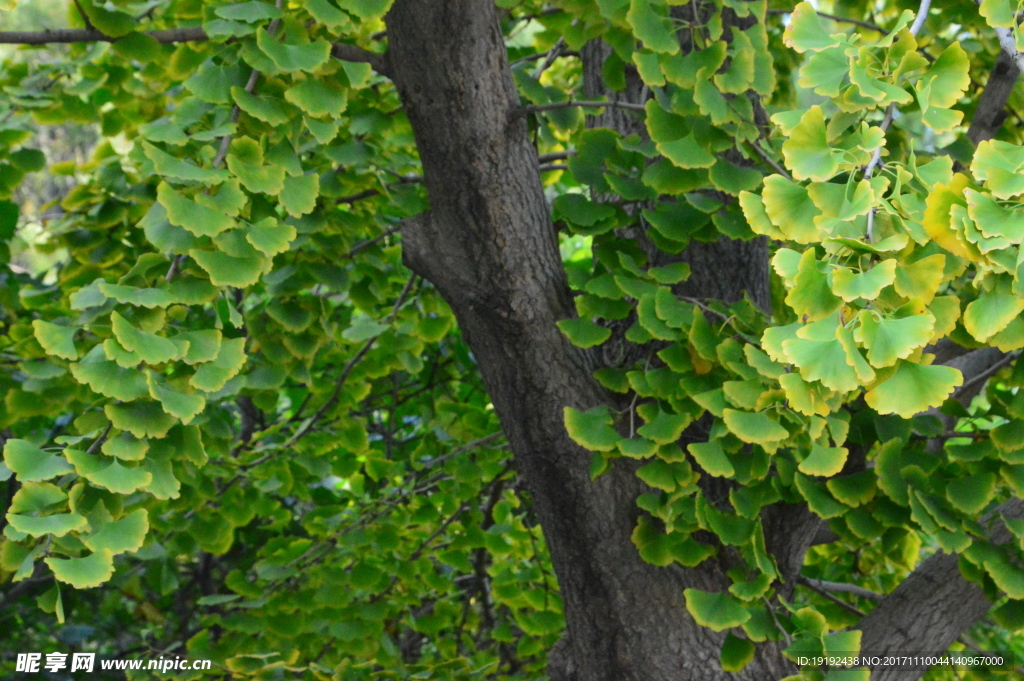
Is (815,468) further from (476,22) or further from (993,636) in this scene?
(993,636)

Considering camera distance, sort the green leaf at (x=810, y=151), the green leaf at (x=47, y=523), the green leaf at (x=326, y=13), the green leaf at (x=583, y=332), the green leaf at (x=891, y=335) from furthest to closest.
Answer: the green leaf at (x=583, y=332)
the green leaf at (x=326, y=13)
the green leaf at (x=47, y=523)
the green leaf at (x=810, y=151)
the green leaf at (x=891, y=335)

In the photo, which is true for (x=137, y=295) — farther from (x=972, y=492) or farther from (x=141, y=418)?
(x=972, y=492)

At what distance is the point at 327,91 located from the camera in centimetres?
129

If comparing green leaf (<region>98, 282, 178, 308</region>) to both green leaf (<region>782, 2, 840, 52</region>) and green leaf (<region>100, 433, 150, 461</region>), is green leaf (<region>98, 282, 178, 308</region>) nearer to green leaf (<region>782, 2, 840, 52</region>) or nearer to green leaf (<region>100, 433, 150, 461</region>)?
green leaf (<region>100, 433, 150, 461</region>)

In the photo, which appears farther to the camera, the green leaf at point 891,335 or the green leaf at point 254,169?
the green leaf at point 254,169

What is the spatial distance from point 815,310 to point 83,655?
225cm

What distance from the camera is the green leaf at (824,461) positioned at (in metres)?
1.24

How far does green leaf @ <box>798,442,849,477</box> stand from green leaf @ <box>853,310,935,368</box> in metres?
0.59

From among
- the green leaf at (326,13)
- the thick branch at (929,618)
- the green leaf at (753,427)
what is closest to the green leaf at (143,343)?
the green leaf at (326,13)

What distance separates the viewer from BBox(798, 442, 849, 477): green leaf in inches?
48.8

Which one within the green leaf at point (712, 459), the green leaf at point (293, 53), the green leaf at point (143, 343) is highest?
the green leaf at point (293, 53)

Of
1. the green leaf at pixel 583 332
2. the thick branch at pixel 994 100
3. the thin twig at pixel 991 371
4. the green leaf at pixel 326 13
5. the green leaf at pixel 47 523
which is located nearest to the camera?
the green leaf at pixel 47 523

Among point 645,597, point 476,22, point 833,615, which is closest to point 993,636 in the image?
point 833,615

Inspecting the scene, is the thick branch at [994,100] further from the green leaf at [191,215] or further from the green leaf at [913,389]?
the green leaf at [191,215]
